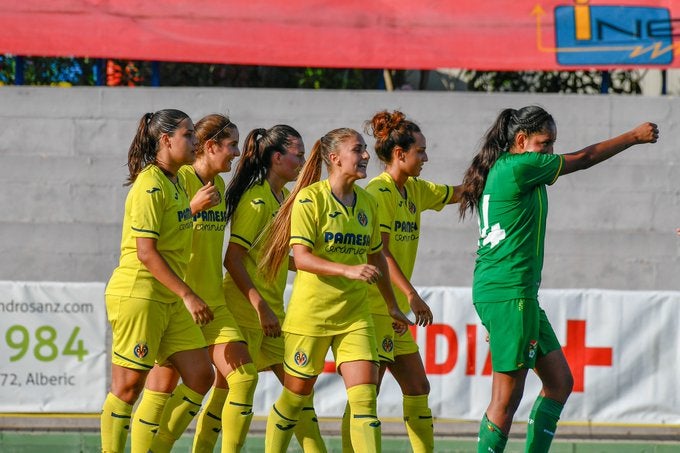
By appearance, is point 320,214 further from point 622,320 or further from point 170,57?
point 170,57

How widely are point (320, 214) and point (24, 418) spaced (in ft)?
13.9

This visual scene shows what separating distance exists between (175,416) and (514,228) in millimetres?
2157

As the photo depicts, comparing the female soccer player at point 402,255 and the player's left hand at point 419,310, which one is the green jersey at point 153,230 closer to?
the female soccer player at point 402,255

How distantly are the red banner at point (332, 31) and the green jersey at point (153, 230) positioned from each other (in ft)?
17.5

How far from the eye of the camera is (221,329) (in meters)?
6.70

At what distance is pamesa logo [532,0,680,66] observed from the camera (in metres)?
11.3

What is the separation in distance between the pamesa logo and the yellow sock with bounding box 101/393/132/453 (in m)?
6.52

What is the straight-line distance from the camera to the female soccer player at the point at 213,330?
21.7ft

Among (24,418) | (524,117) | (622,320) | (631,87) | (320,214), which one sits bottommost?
(24,418)

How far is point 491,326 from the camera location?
6430 mm

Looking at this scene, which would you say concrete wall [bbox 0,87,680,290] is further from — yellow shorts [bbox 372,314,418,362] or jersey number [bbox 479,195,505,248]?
jersey number [bbox 479,195,505,248]

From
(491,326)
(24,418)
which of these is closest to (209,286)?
(491,326)

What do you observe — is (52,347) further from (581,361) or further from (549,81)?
(549,81)

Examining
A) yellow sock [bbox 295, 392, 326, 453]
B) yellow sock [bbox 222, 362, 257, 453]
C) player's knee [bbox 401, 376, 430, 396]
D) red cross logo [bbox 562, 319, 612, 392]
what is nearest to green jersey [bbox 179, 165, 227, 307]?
yellow sock [bbox 222, 362, 257, 453]
